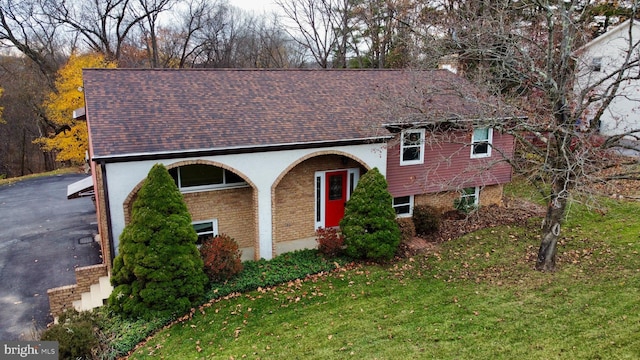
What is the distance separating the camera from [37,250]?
601 inches

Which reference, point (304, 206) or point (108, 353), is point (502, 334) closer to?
point (304, 206)

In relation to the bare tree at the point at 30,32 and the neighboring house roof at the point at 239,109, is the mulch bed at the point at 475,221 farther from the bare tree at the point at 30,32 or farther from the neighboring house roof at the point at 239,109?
the bare tree at the point at 30,32

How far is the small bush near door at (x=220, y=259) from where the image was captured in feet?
36.3

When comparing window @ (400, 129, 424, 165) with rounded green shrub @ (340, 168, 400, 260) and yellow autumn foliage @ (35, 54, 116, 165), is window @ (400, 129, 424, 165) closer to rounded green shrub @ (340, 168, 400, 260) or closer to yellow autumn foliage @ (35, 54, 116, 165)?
rounded green shrub @ (340, 168, 400, 260)

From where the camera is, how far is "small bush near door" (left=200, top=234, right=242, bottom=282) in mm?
11078

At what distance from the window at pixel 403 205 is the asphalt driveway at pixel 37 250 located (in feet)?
34.1

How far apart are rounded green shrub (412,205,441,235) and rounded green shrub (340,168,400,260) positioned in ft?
7.04

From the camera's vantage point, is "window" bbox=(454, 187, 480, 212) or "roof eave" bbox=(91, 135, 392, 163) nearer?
"roof eave" bbox=(91, 135, 392, 163)

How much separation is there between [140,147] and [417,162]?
923 centimetres

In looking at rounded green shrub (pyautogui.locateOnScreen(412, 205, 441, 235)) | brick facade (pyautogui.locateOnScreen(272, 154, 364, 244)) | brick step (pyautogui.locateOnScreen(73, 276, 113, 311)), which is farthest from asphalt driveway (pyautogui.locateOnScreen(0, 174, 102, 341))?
rounded green shrub (pyautogui.locateOnScreen(412, 205, 441, 235))

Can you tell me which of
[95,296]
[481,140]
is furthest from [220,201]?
[481,140]

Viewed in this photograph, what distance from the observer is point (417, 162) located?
605 inches

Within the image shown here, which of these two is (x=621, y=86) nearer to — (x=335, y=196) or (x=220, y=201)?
(x=335, y=196)

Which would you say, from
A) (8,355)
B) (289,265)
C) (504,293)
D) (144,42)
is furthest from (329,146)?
(144,42)
